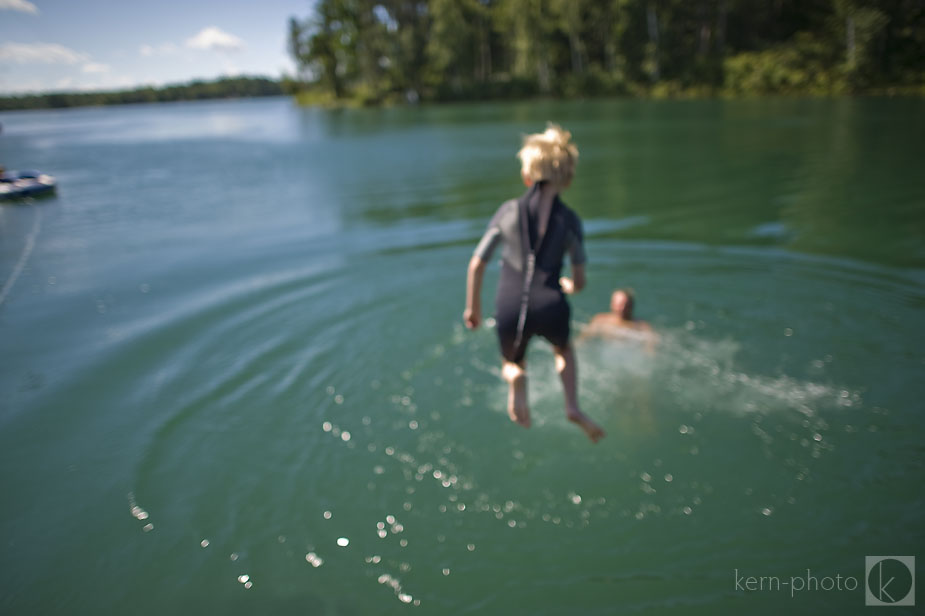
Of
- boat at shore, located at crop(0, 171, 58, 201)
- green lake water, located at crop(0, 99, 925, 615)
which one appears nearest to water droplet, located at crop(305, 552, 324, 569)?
green lake water, located at crop(0, 99, 925, 615)

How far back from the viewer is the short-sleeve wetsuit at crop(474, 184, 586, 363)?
355cm

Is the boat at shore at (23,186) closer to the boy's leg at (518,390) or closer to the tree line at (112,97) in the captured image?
the boy's leg at (518,390)

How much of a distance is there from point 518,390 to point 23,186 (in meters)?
20.2

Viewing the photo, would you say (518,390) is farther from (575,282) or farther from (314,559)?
(314,559)

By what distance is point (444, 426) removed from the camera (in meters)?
5.35

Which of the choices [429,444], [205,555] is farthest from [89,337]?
[429,444]

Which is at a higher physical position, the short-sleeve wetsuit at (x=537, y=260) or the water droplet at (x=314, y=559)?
the short-sleeve wetsuit at (x=537, y=260)

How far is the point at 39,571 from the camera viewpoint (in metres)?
3.98

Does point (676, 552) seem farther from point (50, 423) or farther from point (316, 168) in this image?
point (316, 168)

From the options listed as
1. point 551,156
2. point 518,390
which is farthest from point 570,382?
point 551,156

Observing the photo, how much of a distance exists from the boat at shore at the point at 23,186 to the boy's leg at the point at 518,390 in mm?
20014

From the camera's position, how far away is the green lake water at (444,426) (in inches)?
150

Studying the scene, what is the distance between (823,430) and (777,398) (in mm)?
571

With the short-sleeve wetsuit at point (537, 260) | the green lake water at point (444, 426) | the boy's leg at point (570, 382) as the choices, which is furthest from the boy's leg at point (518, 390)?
the green lake water at point (444, 426)
